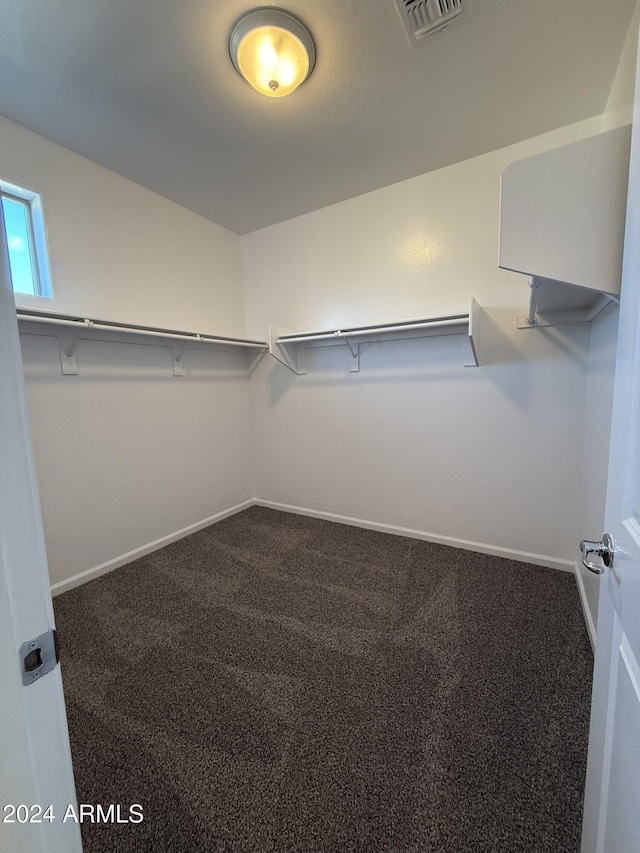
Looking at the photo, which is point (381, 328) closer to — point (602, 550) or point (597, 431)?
point (597, 431)

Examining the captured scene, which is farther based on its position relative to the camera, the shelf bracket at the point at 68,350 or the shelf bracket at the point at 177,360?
the shelf bracket at the point at 177,360

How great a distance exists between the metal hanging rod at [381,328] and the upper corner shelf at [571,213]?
99 cm

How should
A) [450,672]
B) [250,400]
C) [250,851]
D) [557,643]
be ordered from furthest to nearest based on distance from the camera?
[250,400] < [557,643] < [450,672] < [250,851]

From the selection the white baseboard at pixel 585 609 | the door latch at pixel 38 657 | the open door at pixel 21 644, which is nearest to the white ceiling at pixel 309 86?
the open door at pixel 21 644

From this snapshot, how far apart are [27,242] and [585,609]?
378 centimetres

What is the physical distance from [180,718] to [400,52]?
9.71 ft

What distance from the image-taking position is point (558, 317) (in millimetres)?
2086

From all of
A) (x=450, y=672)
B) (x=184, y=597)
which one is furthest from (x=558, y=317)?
(x=184, y=597)

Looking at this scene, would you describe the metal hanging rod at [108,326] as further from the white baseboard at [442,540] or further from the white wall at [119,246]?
the white baseboard at [442,540]

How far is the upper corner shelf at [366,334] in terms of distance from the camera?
2.21 meters

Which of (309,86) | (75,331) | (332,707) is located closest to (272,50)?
(309,86)

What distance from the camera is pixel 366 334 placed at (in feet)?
8.74

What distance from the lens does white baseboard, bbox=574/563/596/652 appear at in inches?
63.4

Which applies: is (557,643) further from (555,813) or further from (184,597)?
(184,597)
